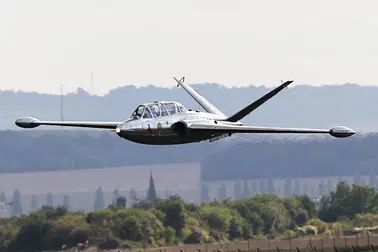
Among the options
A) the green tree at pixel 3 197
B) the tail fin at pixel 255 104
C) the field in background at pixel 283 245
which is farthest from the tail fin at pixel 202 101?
the green tree at pixel 3 197

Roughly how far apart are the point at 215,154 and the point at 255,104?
3890 inches

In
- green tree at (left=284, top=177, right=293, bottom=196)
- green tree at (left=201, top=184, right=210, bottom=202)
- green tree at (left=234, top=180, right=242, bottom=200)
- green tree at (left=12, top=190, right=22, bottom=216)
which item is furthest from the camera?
green tree at (left=201, top=184, right=210, bottom=202)

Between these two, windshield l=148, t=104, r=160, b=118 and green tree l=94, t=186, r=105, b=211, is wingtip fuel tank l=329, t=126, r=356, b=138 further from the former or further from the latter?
green tree l=94, t=186, r=105, b=211

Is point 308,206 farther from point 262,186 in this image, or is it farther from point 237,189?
point 237,189

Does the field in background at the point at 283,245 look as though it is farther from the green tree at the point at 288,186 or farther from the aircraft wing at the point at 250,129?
the green tree at the point at 288,186

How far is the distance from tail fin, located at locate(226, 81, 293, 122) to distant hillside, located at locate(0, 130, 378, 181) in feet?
186

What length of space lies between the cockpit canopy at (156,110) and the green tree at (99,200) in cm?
6251

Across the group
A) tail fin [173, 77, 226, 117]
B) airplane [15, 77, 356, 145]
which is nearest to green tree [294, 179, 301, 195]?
tail fin [173, 77, 226, 117]

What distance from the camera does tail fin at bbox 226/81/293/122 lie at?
275 feet

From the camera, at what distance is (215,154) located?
603 feet

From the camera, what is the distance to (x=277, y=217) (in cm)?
11731

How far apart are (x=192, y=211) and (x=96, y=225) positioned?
10.9 m

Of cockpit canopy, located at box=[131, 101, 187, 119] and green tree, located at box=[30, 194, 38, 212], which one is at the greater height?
cockpit canopy, located at box=[131, 101, 187, 119]

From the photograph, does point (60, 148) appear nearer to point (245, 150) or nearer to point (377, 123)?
point (245, 150)
